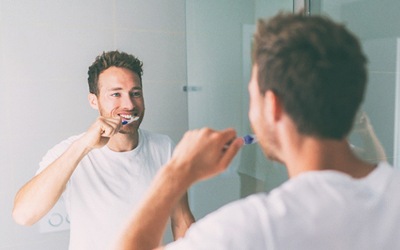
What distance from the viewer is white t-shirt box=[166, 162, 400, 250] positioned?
1.69ft

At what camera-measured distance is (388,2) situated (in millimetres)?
1119

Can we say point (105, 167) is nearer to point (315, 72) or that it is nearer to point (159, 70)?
point (159, 70)

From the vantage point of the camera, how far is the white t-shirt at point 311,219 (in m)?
0.51

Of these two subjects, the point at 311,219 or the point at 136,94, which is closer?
the point at 311,219

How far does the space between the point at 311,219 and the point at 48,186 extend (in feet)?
2.86

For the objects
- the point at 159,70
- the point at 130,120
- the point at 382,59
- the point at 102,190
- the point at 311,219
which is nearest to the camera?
the point at 311,219

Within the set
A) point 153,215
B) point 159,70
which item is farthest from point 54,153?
point 153,215

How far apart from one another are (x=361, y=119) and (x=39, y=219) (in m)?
1.03

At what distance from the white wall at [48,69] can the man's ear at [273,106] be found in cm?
90

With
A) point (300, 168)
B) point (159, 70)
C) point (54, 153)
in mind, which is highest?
point (159, 70)

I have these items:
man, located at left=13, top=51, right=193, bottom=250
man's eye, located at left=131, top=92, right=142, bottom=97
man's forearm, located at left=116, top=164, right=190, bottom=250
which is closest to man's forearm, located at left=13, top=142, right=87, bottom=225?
Answer: man, located at left=13, top=51, right=193, bottom=250

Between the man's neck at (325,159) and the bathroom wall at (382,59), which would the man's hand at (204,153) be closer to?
the man's neck at (325,159)

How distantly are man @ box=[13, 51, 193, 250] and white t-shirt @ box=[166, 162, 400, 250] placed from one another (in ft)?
2.42

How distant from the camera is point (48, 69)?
51.5 inches
